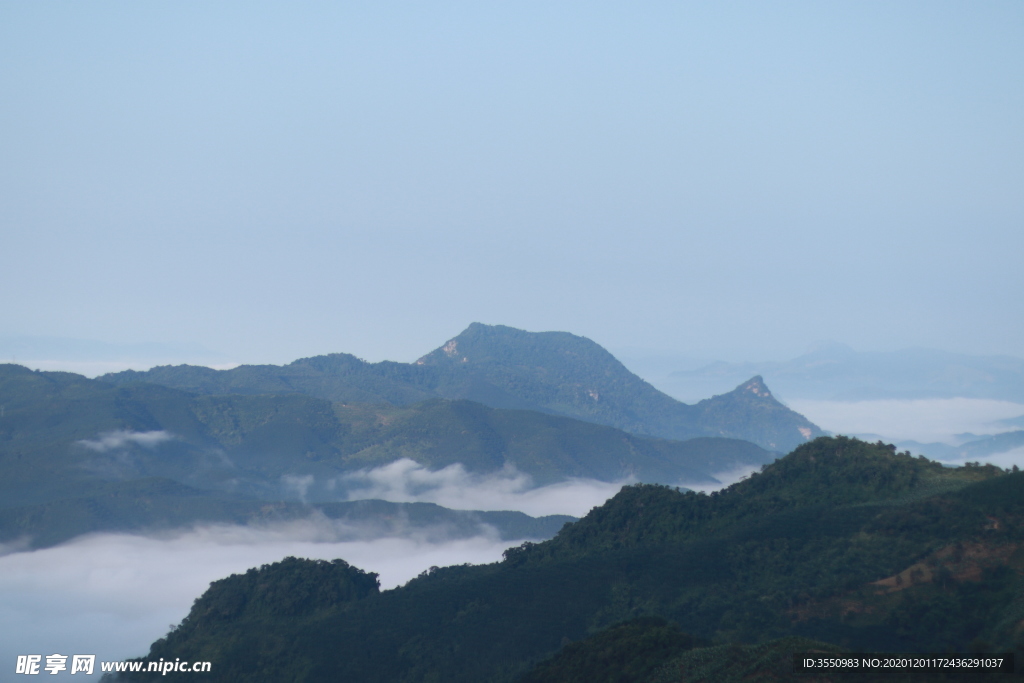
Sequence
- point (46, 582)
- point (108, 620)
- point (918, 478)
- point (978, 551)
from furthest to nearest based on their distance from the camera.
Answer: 1. point (46, 582)
2. point (108, 620)
3. point (918, 478)
4. point (978, 551)

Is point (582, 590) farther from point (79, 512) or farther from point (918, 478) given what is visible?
point (79, 512)

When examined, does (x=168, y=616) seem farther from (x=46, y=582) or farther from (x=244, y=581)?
(x=244, y=581)

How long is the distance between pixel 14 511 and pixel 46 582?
3070 cm

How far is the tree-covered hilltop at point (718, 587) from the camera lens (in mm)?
75500

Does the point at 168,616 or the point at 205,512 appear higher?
the point at 205,512

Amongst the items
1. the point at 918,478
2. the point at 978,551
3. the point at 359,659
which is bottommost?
the point at 359,659

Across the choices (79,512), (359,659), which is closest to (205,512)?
(79,512)

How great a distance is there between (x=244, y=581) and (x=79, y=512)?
10965cm

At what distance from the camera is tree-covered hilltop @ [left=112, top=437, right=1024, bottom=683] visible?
75.5 m

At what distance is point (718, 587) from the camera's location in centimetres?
8981

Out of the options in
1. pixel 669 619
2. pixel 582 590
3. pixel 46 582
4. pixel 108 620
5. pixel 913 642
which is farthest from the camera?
pixel 46 582

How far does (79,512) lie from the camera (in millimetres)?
196750

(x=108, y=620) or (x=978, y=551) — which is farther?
(x=108, y=620)

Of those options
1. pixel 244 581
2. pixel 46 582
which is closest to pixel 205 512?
pixel 46 582
